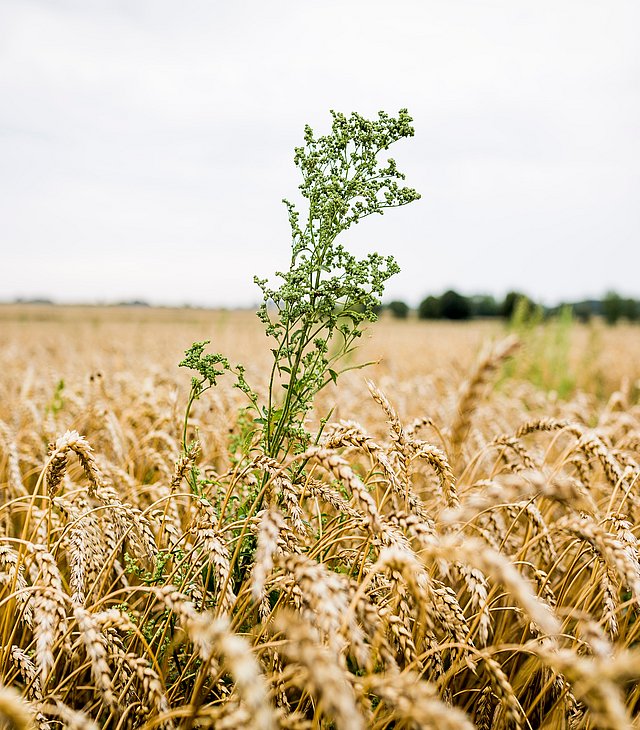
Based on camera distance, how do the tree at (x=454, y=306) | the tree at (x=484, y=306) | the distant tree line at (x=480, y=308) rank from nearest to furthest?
the distant tree line at (x=480, y=308) < the tree at (x=454, y=306) < the tree at (x=484, y=306)

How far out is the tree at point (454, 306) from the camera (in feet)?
296

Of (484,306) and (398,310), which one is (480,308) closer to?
(484,306)

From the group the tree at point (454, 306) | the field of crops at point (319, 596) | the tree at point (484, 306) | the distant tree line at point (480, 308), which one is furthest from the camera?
the tree at point (484, 306)

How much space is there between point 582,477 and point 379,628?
6.26 ft

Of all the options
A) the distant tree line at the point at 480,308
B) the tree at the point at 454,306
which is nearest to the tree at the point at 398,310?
the distant tree line at the point at 480,308

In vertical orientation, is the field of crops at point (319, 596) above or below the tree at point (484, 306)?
below

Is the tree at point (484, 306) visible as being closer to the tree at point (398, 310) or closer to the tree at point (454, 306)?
the tree at point (454, 306)

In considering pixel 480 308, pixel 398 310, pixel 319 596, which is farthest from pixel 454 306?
pixel 319 596

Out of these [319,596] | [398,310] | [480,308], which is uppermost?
[480,308]

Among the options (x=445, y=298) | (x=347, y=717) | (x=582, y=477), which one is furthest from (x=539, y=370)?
(x=445, y=298)

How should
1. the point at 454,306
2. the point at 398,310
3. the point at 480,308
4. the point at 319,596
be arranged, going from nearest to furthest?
1. the point at 319,596
2. the point at 398,310
3. the point at 454,306
4. the point at 480,308

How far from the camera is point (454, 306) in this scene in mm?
90250

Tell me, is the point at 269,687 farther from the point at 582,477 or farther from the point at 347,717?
the point at 582,477

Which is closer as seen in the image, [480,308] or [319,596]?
[319,596]
